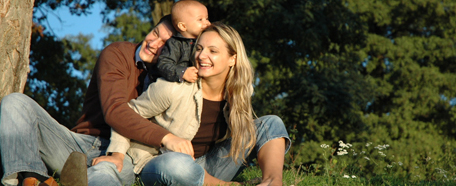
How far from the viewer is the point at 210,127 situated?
3.50 metres

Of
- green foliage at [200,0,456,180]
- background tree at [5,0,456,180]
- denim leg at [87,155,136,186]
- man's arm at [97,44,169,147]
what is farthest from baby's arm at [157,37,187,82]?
background tree at [5,0,456,180]

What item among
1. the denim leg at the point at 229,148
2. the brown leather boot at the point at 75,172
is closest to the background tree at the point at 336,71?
the denim leg at the point at 229,148

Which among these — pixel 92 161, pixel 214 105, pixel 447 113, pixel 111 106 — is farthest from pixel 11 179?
pixel 447 113

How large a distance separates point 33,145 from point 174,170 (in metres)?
0.87

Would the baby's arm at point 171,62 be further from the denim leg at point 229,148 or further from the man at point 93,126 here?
the denim leg at point 229,148

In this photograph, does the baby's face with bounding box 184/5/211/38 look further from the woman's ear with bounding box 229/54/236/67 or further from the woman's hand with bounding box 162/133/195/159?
the woman's hand with bounding box 162/133/195/159

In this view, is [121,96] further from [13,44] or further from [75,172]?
[13,44]

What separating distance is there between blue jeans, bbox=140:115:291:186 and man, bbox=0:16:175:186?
152 mm

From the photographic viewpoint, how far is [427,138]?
1546 cm

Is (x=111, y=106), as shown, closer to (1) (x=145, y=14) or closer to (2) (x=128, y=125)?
(2) (x=128, y=125)

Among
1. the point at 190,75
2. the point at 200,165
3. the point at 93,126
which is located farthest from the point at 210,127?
the point at 93,126

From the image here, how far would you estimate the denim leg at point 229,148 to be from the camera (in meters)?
3.38

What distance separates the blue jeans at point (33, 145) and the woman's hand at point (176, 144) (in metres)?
0.36

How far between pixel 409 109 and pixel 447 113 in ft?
4.77
